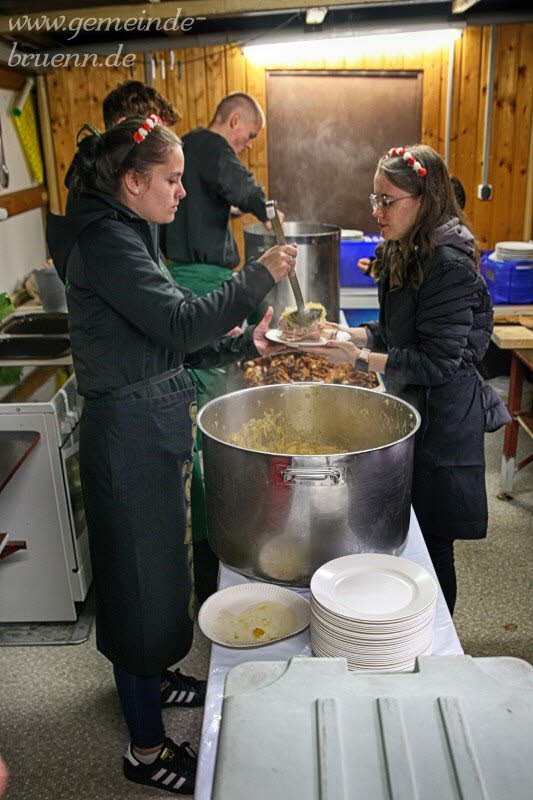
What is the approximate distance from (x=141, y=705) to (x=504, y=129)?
4.95 metres

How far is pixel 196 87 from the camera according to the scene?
213 inches

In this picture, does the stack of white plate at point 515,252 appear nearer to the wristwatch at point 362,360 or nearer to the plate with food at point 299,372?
the plate with food at point 299,372

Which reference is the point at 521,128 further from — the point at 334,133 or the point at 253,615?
the point at 253,615

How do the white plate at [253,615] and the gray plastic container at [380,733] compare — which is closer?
the gray plastic container at [380,733]

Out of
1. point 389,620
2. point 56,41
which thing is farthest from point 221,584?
point 56,41

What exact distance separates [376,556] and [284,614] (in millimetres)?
244

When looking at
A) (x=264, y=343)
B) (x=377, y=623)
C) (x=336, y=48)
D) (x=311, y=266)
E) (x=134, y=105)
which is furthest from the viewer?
(x=336, y=48)

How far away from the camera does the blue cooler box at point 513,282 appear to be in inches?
187

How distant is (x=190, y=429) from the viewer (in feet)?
6.63

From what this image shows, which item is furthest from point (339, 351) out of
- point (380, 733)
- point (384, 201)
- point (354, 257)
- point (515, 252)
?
point (515, 252)

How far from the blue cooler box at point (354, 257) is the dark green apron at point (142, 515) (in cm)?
295

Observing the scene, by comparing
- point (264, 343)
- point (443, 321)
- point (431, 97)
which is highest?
point (431, 97)

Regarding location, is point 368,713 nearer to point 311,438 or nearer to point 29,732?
point 311,438

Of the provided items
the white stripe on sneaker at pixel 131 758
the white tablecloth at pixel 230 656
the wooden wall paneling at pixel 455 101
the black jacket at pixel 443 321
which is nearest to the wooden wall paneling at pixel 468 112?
the wooden wall paneling at pixel 455 101
